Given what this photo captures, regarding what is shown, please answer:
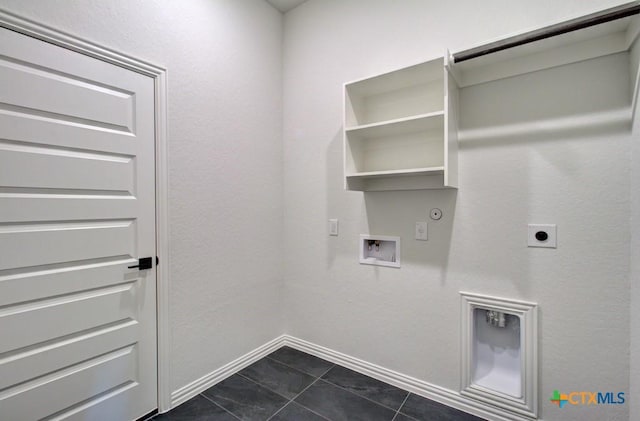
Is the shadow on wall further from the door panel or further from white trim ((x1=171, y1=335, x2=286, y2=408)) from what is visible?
the door panel

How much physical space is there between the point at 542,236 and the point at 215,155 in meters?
2.05

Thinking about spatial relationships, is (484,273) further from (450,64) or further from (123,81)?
(123,81)

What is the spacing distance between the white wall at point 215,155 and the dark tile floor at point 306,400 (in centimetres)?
20

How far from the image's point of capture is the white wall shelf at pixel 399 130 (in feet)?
5.76

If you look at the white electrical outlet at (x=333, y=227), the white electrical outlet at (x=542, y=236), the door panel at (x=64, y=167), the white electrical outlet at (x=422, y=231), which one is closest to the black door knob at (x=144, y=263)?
the door panel at (x=64, y=167)

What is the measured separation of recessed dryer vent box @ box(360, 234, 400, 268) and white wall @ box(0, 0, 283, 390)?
803mm

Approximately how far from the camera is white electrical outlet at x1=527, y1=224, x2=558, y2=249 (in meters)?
1.55

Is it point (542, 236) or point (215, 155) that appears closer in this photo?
point (542, 236)

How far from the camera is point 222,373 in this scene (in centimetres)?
213

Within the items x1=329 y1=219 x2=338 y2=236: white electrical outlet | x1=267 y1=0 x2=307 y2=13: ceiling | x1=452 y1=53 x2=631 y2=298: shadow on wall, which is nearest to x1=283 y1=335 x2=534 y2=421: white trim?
x1=452 y1=53 x2=631 y2=298: shadow on wall

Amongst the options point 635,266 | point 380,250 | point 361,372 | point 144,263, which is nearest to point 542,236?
point 635,266

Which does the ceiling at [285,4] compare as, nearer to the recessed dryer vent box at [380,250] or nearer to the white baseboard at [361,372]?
the recessed dryer vent box at [380,250]

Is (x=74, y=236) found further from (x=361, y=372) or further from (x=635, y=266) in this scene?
(x=635, y=266)

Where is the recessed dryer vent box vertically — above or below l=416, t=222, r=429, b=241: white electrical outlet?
below
